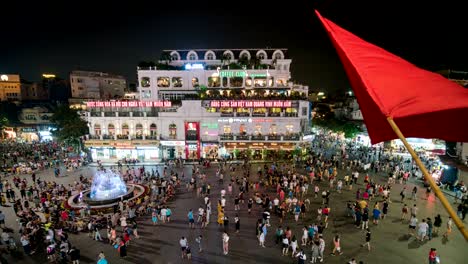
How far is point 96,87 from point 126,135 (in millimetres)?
72222

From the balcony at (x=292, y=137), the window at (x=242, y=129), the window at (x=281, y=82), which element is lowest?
the balcony at (x=292, y=137)

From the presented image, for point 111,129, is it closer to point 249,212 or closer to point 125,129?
point 125,129

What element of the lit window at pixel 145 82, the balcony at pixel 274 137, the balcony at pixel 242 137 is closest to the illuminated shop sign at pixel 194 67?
the lit window at pixel 145 82

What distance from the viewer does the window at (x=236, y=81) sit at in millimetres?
52125

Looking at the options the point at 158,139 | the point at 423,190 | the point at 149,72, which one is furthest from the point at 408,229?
the point at 149,72

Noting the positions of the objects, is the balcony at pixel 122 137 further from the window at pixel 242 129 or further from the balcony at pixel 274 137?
the balcony at pixel 274 137

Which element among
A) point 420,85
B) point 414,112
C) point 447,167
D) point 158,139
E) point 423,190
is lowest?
point 423,190

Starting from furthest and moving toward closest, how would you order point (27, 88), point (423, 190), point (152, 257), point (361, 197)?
point (27, 88)
point (423, 190)
point (361, 197)
point (152, 257)

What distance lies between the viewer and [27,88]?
314 feet

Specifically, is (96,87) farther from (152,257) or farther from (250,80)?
(152,257)

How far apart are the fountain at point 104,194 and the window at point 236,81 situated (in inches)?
1251

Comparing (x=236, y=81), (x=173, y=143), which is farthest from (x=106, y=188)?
(x=236, y=81)

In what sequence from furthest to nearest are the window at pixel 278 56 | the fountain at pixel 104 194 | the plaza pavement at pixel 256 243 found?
the window at pixel 278 56 → the fountain at pixel 104 194 → the plaza pavement at pixel 256 243

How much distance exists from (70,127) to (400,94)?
52.2 metres
